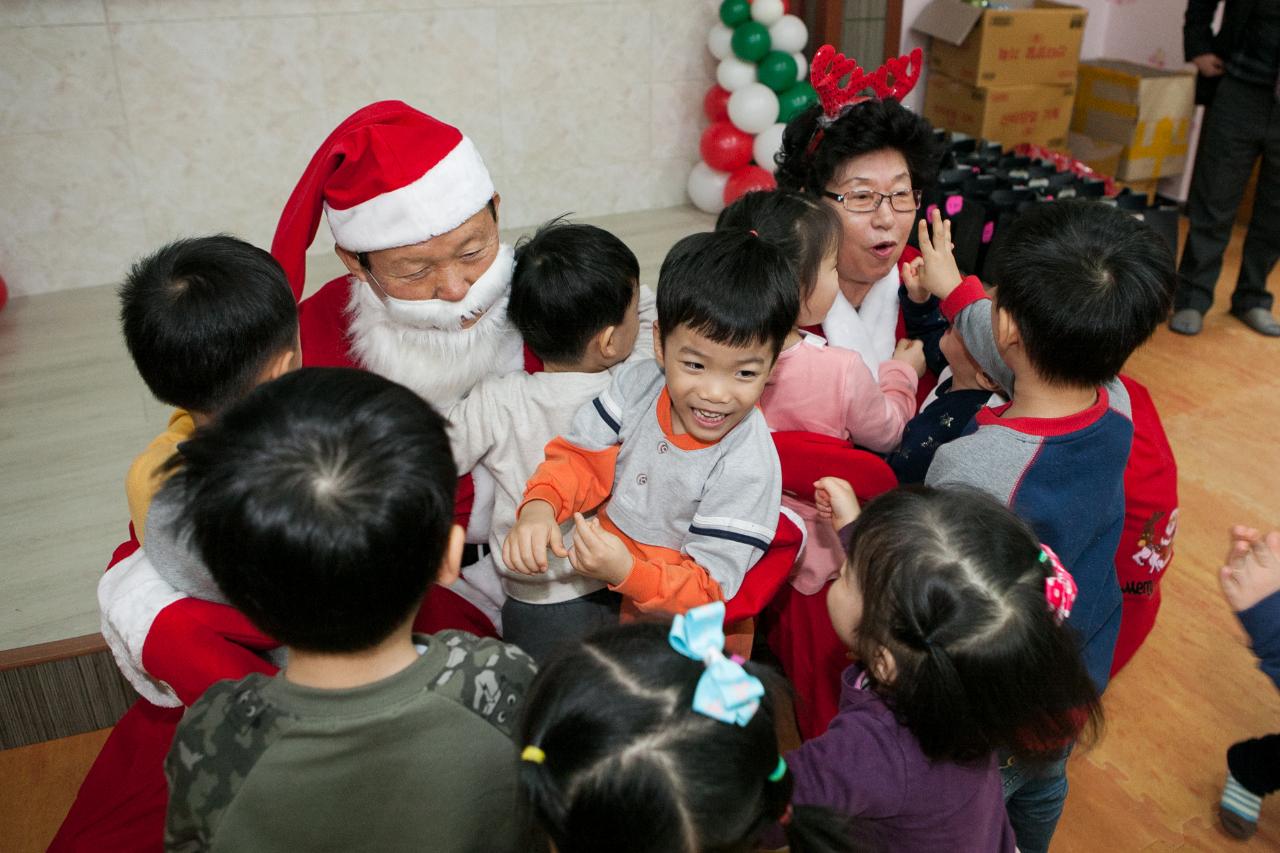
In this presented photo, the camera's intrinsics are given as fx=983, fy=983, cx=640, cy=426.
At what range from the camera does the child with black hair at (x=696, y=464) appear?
1.42 metres

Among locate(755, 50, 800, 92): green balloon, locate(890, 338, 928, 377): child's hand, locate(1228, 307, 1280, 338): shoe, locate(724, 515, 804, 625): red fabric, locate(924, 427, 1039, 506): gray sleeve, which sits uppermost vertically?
locate(755, 50, 800, 92): green balloon

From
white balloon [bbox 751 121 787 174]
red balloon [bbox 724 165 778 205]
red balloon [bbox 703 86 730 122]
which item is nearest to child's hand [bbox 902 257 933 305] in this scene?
white balloon [bbox 751 121 787 174]

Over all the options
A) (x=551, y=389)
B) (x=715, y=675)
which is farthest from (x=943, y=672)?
(x=551, y=389)

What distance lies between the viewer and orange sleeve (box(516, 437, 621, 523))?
1542mm

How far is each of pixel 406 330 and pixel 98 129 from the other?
2656 millimetres

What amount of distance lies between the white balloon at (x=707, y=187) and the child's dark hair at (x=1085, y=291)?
3278mm

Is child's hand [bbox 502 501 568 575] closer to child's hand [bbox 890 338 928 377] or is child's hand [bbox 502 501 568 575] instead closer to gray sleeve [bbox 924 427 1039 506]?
gray sleeve [bbox 924 427 1039 506]

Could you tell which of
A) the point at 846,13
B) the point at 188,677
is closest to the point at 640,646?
the point at 188,677

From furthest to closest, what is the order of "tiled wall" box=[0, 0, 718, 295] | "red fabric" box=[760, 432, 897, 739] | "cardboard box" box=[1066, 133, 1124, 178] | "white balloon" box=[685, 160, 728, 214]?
"cardboard box" box=[1066, 133, 1124, 178] < "white balloon" box=[685, 160, 728, 214] < "tiled wall" box=[0, 0, 718, 295] < "red fabric" box=[760, 432, 897, 739]

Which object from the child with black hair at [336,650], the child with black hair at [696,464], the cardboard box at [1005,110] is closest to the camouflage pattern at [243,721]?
the child with black hair at [336,650]

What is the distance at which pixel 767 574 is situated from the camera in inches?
62.3

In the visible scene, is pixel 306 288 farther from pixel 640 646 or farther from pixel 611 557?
pixel 640 646

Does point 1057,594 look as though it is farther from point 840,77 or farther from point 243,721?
point 840,77

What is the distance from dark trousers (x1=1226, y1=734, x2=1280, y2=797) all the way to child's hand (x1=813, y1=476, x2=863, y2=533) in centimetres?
100
